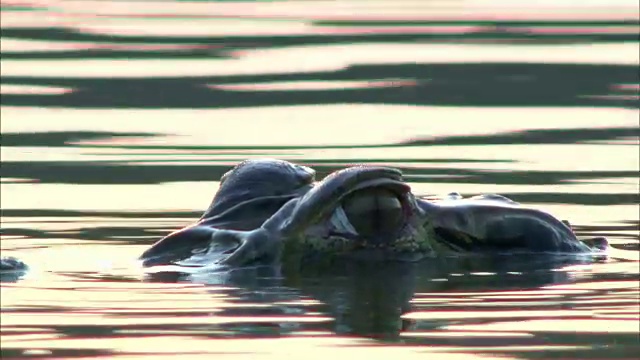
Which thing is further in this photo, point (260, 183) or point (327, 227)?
point (260, 183)

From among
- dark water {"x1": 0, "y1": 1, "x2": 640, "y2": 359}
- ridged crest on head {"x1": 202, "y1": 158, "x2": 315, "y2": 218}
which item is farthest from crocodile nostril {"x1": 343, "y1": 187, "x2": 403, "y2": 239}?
ridged crest on head {"x1": 202, "y1": 158, "x2": 315, "y2": 218}

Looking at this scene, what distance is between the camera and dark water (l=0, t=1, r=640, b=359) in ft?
29.6

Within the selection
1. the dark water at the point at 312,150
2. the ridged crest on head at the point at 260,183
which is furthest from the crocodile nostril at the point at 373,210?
the ridged crest on head at the point at 260,183

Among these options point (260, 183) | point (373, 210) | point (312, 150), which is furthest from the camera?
point (312, 150)

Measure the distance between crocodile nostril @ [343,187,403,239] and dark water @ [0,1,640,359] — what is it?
0.21 metres

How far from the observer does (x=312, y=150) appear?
17484mm

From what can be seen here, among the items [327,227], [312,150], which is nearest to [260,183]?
[327,227]

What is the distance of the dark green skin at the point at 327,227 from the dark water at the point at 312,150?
0.13 meters

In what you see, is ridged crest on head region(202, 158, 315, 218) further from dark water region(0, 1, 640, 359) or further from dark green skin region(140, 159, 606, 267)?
dark water region(0, 1, 640, 359)

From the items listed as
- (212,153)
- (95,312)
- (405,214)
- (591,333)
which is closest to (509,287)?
(405,214)

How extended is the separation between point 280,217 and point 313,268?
0.30 m

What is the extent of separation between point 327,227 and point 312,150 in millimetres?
6993

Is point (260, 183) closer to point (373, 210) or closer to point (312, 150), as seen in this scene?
point (373, 210)

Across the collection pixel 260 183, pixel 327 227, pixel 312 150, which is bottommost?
pixel 327 227
